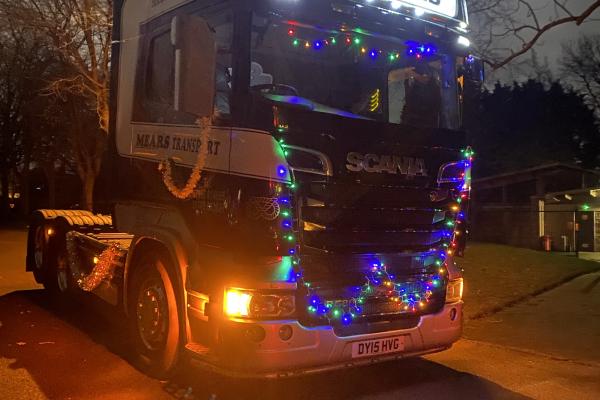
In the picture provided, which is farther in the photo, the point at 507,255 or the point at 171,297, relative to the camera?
the point at 507,255

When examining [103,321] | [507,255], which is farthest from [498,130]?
[103,321]

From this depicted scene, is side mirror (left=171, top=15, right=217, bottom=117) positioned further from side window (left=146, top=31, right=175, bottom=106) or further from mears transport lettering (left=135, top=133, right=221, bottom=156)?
side window (left=146, top=31, right=175, bottom=106)

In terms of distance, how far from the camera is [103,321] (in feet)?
25.7

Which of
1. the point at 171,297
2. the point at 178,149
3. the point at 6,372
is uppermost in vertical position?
the point at 178,149

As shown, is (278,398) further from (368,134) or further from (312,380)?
(368,134)

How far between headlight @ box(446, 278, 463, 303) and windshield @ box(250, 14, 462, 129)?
1.45m

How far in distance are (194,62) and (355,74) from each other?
65.1 inches

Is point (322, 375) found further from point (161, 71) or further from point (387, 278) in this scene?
point (161, 71)

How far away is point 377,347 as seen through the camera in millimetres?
4812

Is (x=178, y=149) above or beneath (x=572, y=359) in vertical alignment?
above

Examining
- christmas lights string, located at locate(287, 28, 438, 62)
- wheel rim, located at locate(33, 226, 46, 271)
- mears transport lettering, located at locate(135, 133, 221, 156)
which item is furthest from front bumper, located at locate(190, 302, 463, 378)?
wheel rim, located at locate(33, 226, 46, 271)

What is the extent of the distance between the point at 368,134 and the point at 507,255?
14819 millimetres

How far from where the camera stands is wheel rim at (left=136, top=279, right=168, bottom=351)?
5.26 metres

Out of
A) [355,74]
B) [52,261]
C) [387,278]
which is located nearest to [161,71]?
[355,74]
